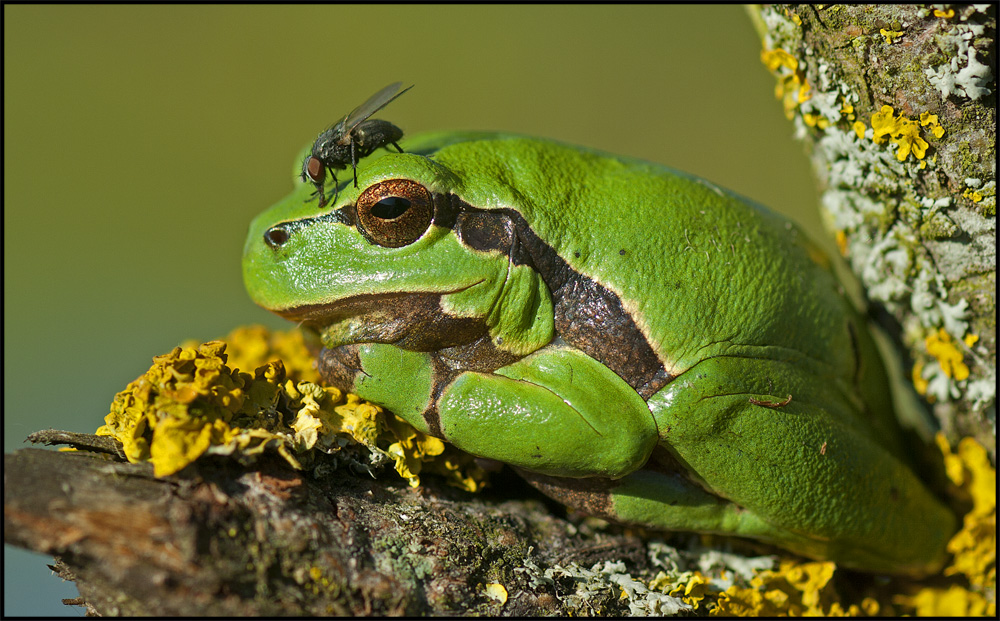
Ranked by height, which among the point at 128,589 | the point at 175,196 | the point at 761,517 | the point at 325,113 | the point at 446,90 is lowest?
the point at 128,589

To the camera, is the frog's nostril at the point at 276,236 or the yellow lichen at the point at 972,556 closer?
the frog's nostril at the point at 276,236

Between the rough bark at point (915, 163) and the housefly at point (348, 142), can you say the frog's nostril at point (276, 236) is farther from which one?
the rough bark at point (915, 163)

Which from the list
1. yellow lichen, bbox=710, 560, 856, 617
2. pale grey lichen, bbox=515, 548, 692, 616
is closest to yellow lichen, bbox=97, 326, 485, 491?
pale grey lichen, bbox=515, 548, 692, 616

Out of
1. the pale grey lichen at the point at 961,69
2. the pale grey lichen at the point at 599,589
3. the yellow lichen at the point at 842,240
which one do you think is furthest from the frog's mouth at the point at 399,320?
the yellow lichen at the point at 842,240

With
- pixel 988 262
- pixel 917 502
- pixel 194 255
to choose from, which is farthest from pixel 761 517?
pixel 194 255

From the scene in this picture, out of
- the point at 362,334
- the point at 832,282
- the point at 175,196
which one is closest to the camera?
the point at 362,334

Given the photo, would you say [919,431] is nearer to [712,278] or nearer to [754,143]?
[712,278]

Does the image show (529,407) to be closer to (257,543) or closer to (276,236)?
(257,543)

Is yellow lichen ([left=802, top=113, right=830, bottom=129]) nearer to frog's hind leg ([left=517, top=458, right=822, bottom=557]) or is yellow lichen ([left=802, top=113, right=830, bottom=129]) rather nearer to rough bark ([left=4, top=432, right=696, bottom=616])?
frog's hind leg ([left=517, top=458, right=822, bottom=557])
